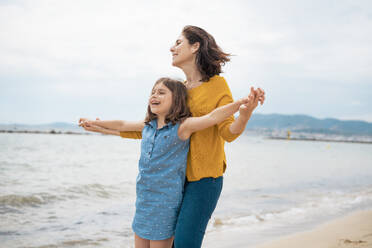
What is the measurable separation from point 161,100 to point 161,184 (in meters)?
0.59

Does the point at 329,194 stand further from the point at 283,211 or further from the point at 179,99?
the point at 179,99

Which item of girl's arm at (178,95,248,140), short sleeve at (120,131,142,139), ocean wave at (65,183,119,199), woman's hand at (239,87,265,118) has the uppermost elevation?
woman's hand at (239,87,265,118)

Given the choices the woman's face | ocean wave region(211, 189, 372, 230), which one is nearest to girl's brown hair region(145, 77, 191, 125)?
the woman's face

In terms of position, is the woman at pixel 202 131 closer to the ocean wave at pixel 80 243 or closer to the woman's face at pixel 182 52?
the woman's face at pixel 182 52

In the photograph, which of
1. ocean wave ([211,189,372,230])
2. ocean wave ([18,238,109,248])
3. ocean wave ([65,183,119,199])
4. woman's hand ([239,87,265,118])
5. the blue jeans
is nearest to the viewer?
woman's hand ([239,87,265,118])

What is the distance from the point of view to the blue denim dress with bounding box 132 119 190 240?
7.40 ft

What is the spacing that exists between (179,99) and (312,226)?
504 cm

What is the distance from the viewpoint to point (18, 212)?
23.6ft

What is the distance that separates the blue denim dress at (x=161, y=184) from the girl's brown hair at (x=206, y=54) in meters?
0.51

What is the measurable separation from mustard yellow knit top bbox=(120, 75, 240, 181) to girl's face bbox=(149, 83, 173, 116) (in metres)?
0.16

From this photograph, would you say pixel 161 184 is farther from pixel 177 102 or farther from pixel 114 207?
pixel 114 207

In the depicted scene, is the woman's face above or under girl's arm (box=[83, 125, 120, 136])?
above

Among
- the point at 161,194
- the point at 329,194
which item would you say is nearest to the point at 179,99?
the point at 161,194

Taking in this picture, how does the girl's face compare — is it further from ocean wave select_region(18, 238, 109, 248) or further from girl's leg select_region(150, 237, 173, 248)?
ocean wave select_region(18, 238, 109, 248)
